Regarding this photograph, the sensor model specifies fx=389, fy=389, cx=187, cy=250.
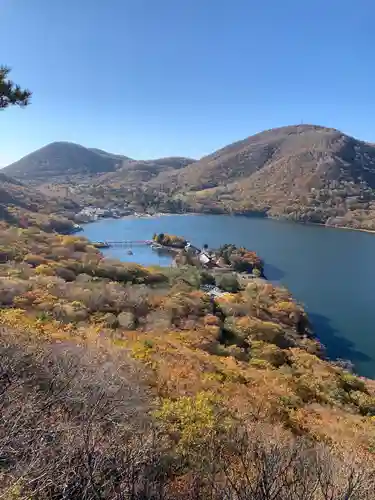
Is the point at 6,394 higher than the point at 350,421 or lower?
higher

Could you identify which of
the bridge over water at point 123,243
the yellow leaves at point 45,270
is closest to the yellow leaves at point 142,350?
the yellow leaves at point 45,270

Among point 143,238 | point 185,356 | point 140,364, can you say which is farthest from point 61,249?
point 143,238

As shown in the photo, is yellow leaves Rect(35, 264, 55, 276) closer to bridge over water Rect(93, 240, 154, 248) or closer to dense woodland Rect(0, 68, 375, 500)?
dense woodland Rect(0, 68, 375, 500)

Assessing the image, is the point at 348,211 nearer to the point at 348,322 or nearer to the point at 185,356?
the point at 348,322

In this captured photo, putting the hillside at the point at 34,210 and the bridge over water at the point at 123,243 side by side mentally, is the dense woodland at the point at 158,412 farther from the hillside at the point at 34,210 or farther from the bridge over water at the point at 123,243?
the hillside at the point at 34,210

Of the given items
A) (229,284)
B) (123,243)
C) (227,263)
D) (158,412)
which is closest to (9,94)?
(158,412)

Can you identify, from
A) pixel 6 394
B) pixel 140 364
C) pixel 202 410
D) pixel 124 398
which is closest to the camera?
pixel 6 394

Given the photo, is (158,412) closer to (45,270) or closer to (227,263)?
(45,270)
